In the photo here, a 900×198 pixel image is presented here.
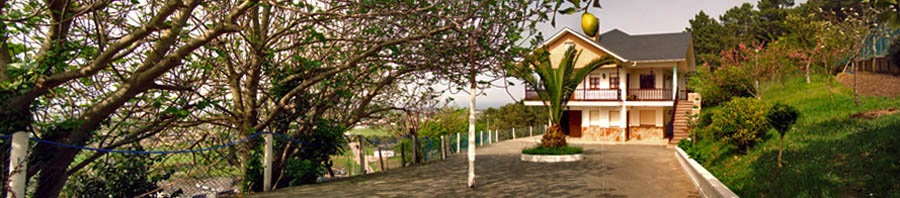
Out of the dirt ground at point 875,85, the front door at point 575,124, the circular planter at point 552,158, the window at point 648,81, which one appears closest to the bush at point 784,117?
the circular planter at point 552,158

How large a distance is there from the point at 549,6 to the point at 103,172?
22.8ft

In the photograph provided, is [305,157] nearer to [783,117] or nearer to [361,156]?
[361,156]

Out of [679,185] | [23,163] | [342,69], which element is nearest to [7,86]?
[23,163]

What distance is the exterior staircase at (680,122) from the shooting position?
938 inches

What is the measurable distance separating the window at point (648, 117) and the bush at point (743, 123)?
18.1 metres

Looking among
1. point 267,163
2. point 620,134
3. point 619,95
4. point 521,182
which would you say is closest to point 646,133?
point 620,134

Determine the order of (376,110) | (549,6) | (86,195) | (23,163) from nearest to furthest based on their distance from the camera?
1. (23,163)
2. (86,195)
3. (549,6)
4. (376,110)

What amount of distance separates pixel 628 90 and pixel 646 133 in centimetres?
276

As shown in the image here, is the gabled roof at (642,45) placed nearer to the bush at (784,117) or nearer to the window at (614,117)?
the window at (614,117)

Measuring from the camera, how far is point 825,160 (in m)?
Answer: 8.16

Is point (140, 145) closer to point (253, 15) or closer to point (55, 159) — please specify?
point (55, 159)

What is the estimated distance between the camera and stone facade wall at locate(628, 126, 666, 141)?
1118 inches

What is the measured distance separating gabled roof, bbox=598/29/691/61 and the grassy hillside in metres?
13.1

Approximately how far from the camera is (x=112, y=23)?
6.48 metres
